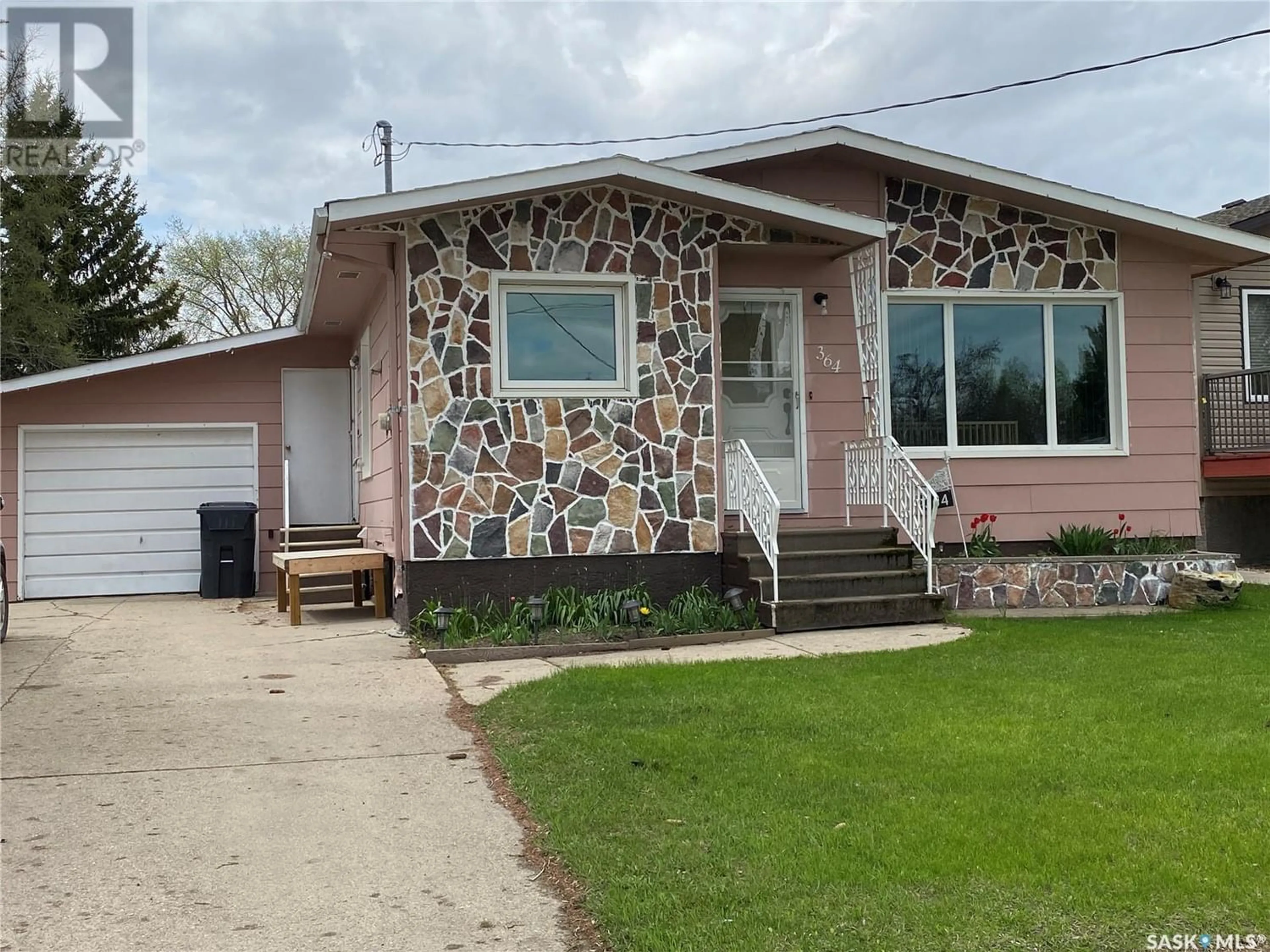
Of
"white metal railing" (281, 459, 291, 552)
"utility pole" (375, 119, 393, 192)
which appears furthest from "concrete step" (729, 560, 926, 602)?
"utility pole" (375, 119, 393, 192)

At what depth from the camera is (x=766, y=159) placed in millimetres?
10805

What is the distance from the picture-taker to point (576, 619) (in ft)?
28.8

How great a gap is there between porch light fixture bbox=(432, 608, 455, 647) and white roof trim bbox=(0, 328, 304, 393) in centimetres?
607

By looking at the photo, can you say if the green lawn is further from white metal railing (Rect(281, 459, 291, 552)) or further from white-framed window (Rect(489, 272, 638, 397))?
white metal railing (Rect(281, 459, 291, 552))

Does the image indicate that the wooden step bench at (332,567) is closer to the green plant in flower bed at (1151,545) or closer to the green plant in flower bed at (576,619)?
the green plant in flower bed at (576,619)

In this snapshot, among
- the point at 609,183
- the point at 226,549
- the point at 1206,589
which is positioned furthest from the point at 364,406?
the point at 1206,589

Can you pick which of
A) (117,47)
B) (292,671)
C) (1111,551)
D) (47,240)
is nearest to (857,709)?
(292,671)

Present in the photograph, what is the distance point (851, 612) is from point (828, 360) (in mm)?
2961

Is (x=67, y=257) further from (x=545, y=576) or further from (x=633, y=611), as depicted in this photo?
(x=633, y=611)

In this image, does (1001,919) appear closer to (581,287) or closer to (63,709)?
(63,709)

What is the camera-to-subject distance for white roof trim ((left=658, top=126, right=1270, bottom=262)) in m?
10.4

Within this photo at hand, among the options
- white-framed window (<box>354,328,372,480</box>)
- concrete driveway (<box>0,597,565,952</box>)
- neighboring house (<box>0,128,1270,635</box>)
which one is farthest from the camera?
white-framed window (<box>354,328,372,480</box>)

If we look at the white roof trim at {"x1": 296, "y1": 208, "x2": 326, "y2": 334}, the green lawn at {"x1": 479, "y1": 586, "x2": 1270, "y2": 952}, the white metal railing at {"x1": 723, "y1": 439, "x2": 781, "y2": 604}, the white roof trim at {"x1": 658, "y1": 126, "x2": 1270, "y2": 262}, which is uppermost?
the white roof trim at {"x1": 658, "y1": 126, "x2": 1270, "y2": 262}

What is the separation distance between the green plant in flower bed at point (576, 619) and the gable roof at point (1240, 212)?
10187mm
